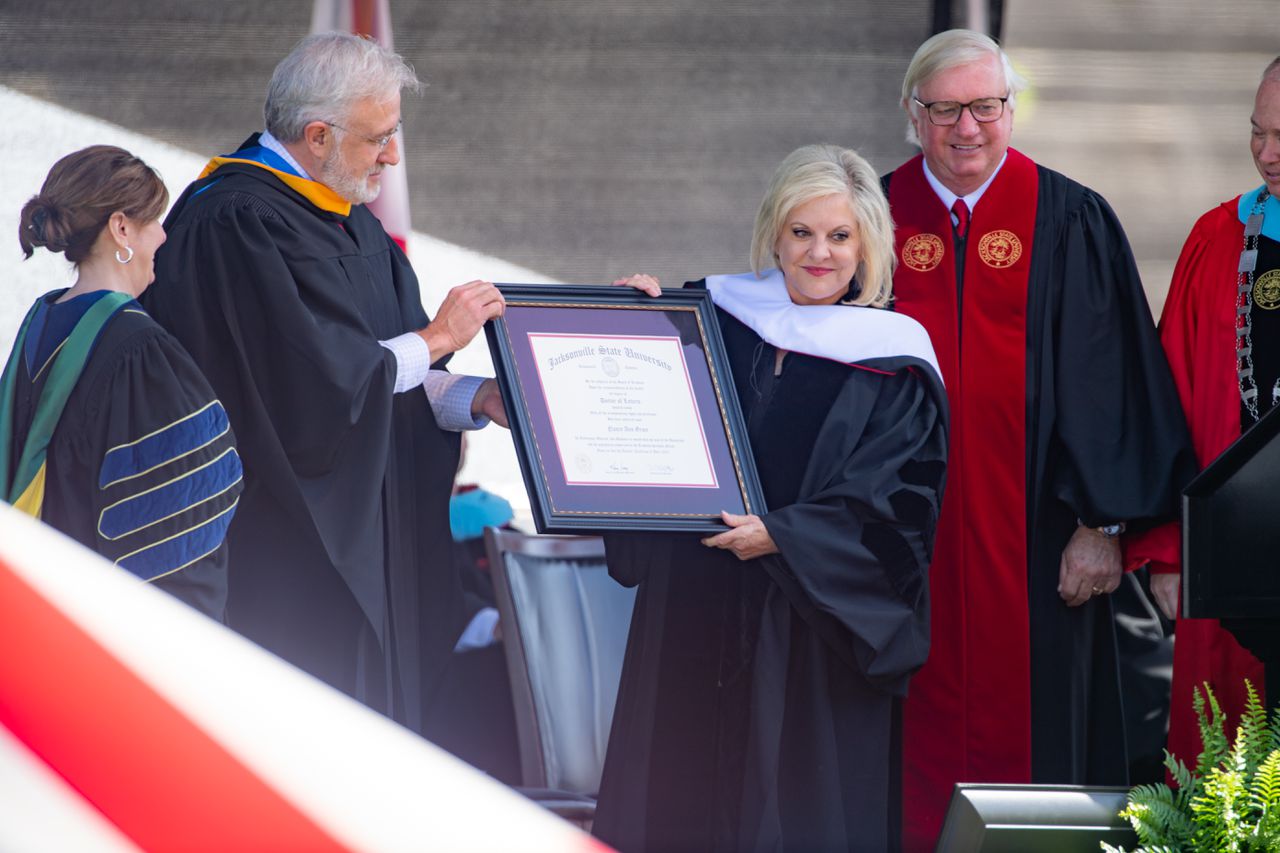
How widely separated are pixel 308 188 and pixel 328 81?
254mm

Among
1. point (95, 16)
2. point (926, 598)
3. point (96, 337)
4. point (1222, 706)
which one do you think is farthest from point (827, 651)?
point (95, 16)

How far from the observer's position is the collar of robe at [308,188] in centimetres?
355

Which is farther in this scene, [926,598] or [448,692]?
[448,692]

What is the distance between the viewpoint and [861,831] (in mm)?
3615

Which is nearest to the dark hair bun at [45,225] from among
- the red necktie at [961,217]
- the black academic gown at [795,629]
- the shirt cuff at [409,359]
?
the shirt cuff at [409,359]

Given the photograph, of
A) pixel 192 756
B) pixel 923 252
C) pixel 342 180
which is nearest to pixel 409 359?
pixel 342 180

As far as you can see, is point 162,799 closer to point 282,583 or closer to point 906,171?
point 282,583

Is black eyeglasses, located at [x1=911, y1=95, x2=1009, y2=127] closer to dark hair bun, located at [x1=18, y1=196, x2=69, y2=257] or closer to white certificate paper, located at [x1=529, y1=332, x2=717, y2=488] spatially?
white certificate paper, located at [x1=529, y1=332, x2=717, y2=488]

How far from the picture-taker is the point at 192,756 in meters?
0.58

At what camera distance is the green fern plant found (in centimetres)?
160

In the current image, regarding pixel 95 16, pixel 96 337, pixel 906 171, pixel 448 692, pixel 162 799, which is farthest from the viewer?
pixel 95 16

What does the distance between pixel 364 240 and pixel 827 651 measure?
1503mm

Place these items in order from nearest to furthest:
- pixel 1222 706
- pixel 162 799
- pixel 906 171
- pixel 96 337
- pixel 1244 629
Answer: pixel 162 799 → pixel 1244 629 → pixel 96 337 → pixel 1222 706 → pixel 906 171

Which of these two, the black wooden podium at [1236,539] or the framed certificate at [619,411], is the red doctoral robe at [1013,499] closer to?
the framed certificate at [619,411]
